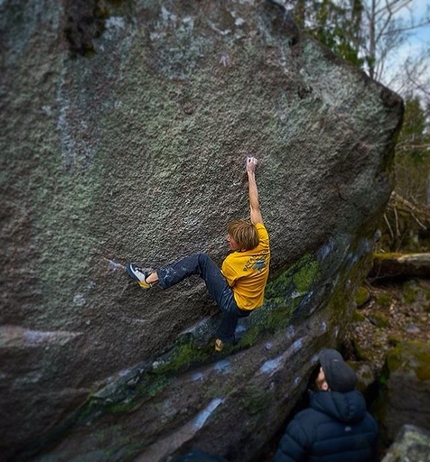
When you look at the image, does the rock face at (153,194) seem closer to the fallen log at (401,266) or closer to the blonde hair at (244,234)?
the blonde hair at (244,234)

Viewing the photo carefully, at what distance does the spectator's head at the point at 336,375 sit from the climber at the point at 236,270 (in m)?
0.77

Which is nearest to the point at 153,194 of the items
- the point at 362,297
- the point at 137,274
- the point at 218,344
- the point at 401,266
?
the point at 137,274

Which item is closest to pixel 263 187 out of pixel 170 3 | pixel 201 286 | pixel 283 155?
pixel 283 155

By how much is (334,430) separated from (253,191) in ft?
6.57

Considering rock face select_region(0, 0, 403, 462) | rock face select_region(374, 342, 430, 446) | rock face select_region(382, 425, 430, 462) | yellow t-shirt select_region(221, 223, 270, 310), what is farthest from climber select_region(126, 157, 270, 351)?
rock face select_region(374, 342, 430, 446)

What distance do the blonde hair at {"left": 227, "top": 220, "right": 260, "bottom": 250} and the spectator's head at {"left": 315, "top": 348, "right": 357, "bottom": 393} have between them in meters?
1.12

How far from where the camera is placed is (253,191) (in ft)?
11.9

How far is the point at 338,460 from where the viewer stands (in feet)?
10.2

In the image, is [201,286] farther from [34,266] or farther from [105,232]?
[34,266]

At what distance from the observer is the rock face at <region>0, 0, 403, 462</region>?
2875 mm

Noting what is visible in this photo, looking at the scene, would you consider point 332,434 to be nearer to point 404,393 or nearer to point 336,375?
point 336,375

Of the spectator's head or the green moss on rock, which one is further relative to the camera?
the green moss on rock

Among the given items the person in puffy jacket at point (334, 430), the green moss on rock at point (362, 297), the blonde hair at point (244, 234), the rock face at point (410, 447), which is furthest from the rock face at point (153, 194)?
the green moss on rock at point (362, 297)

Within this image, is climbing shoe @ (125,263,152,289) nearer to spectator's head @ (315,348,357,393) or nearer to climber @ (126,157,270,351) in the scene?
climber @ (126,157,270,351)
